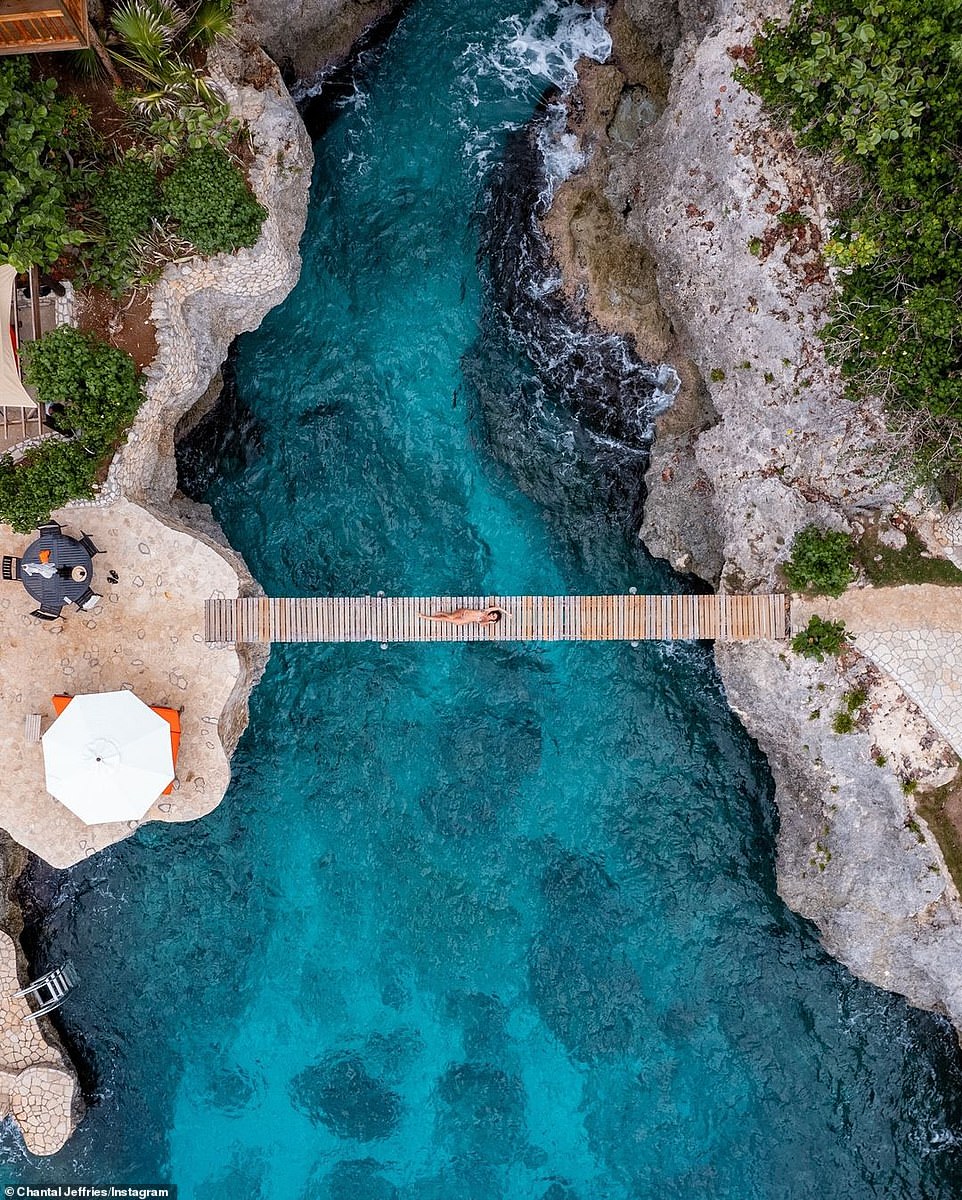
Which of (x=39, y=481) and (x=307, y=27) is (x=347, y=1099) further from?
(x=307, y=27)

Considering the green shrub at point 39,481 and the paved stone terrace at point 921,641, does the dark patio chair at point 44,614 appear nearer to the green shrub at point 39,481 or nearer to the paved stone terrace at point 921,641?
the green shrub at point 39,481

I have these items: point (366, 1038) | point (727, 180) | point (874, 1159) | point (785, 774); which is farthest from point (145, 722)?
point (874, 1159)

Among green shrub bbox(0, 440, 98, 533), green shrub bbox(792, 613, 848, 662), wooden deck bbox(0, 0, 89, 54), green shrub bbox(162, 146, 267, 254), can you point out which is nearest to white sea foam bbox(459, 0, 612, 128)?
green shrub bbox(162, 146, 267, 254)

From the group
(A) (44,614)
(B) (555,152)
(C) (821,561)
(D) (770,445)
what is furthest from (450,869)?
(B) (555,152)

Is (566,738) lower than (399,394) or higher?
lower

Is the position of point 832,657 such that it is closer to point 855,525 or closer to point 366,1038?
point 855,525

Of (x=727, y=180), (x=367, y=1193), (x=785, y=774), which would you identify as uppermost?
(x=727, y=180)
